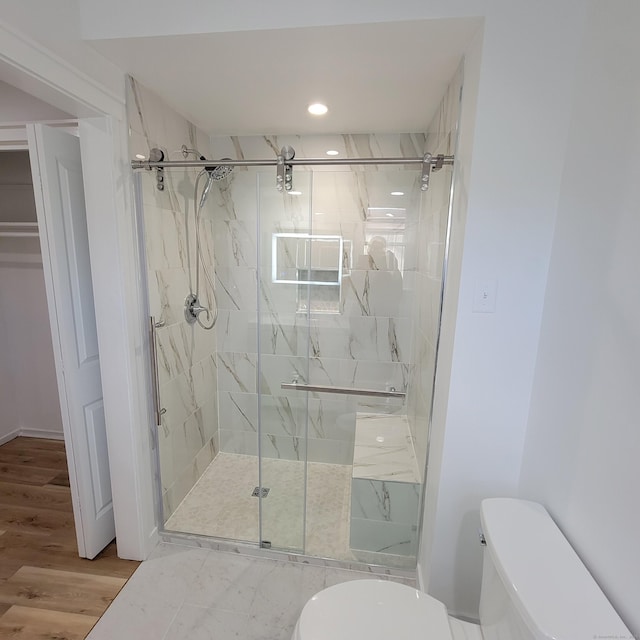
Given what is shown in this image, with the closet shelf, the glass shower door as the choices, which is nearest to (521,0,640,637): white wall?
the glass shower door

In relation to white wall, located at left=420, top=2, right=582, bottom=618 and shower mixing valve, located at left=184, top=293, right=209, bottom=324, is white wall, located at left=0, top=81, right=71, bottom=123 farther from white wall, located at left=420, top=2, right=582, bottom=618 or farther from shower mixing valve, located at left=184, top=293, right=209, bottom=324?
white wall, located at left=420, top=2, right=582, bottom=618

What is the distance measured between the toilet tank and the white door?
1.83 m

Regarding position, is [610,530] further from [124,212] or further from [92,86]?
[92,86]

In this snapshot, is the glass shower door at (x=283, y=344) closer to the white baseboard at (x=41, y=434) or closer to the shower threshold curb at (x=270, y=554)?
the shower threshold curb at (x=270, y=554)

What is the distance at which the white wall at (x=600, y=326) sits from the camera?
2.81ft

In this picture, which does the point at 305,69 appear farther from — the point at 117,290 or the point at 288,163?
the point at 117,290

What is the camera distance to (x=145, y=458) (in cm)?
187

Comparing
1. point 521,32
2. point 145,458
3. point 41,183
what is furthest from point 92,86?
point 145,458

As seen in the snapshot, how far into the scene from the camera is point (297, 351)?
2424 millimetres

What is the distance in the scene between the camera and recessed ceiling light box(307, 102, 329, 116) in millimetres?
1882

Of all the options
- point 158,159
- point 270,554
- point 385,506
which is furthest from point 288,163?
point 270,554

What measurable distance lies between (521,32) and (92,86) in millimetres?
1610

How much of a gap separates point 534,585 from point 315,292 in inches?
74.4

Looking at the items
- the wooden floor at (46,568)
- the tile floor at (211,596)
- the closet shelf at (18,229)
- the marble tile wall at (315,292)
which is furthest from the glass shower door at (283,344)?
the closet shelf at (18,229)
